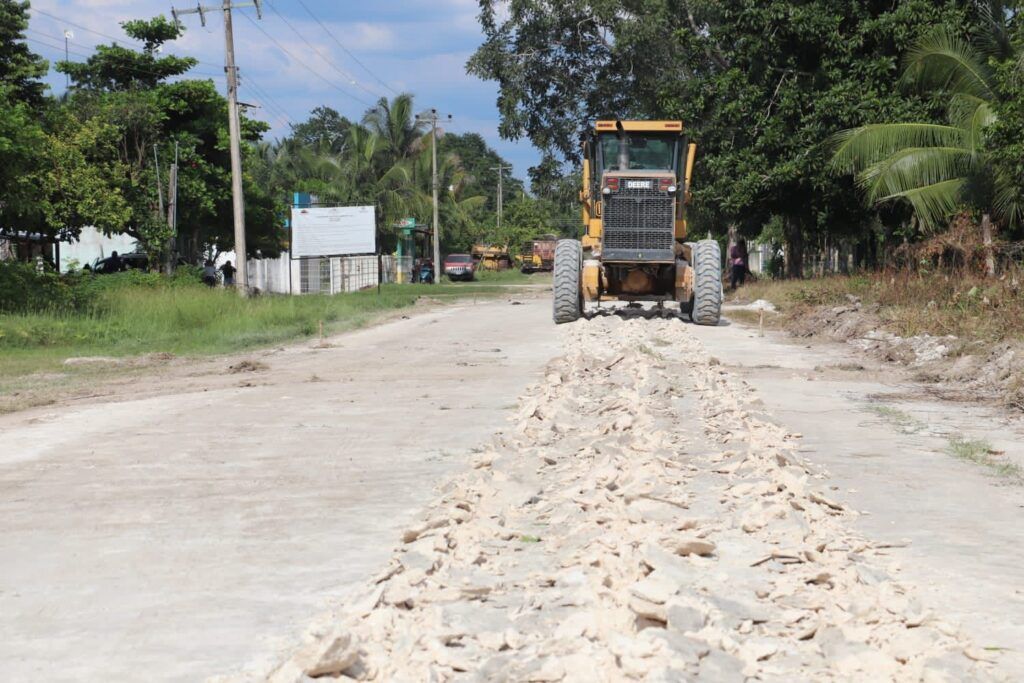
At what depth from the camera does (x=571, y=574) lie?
16.5 ft

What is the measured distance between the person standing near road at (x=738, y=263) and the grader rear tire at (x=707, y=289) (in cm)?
1741

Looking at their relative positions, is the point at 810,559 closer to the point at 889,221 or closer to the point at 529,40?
the point at 889,221

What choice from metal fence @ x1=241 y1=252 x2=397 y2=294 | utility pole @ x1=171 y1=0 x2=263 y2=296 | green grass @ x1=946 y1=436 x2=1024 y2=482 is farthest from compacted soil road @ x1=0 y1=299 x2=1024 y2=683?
metal fence @ x1=241 y1=252 x2=397 y2=294

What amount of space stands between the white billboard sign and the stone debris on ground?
37637 millimetres

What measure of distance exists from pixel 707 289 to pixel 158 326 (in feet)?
33.5

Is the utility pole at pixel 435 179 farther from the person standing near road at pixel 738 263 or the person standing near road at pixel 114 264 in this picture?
the person standing near road at pixel 738 263

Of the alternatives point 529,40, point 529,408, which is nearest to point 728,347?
point 529,408

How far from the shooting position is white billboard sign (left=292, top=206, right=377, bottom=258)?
4531 cm

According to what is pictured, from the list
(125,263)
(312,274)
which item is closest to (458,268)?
(312,274)

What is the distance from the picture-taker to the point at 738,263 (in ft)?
128

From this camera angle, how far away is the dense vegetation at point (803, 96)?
77.1 feet

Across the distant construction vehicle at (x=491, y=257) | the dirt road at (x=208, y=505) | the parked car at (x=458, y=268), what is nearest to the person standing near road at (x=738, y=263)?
the dirt road at (x=208, y=505)

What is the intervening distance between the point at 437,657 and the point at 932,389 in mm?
10231

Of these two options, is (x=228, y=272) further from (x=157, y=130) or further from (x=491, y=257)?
(x=491, y=257)
